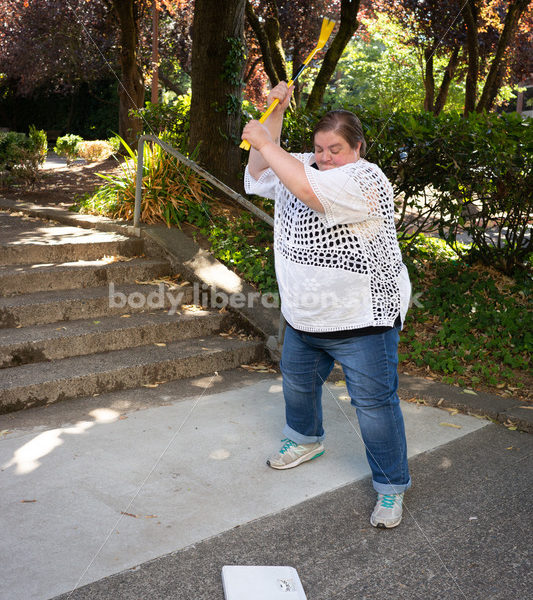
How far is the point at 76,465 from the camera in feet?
10.9

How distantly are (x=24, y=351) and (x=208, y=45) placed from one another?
4.38 meters

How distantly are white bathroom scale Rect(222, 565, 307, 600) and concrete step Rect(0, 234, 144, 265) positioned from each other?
3985mm

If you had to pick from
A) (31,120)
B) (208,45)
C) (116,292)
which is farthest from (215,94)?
(31,120)

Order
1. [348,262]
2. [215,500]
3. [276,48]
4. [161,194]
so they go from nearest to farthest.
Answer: [348,262] → [215,500] → [161,194] → [276,48]

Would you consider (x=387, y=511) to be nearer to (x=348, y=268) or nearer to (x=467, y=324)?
(x=348, y=268)

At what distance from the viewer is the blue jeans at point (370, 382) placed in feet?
9.30

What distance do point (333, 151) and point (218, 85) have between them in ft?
16.1

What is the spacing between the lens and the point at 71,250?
5.95 meters

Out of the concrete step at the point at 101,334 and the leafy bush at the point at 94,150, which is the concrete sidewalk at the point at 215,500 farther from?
the leafy bush at the point at 94,150

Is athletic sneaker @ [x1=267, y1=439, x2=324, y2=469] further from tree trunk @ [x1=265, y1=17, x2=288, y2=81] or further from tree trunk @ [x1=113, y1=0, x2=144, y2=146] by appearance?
tree trunk @ [x1=113, y1=0, x2=144, y2=146]

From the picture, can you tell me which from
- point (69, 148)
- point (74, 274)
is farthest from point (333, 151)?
point (69, 148)

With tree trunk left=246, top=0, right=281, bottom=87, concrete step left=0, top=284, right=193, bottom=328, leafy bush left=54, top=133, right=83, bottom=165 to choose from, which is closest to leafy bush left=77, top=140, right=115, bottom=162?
leafy bush left=54, top=133, right=83, bottom=165

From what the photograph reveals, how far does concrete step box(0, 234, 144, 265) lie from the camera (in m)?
5.63

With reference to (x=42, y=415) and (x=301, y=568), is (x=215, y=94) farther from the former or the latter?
(x=301, y=568)
